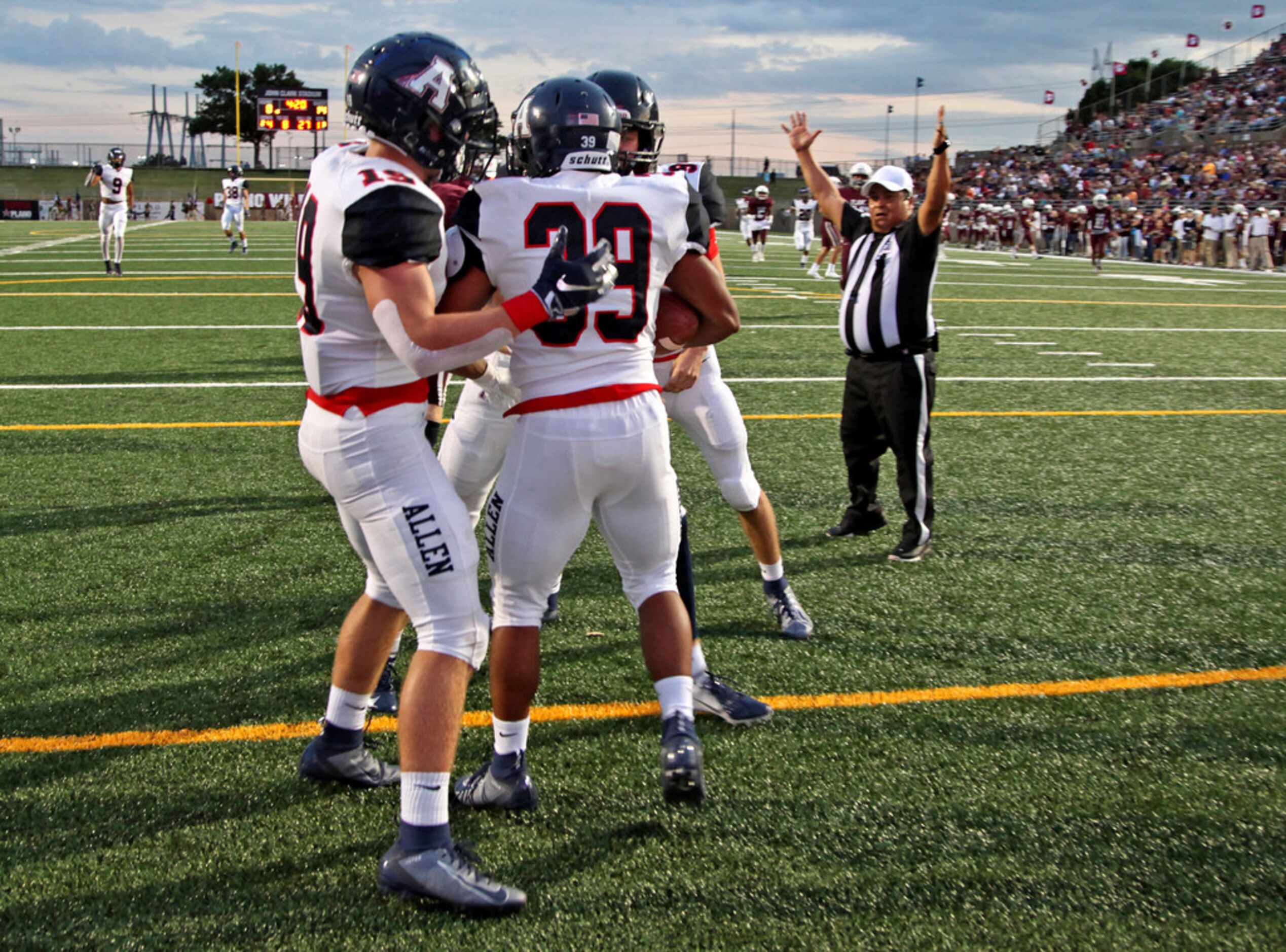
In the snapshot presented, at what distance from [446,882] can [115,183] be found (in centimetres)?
1843

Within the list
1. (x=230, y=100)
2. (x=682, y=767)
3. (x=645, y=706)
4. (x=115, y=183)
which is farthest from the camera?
(x=230, y=100)

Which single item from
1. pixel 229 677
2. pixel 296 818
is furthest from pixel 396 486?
pixel 229 677

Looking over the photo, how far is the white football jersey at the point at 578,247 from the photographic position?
276 centimetres

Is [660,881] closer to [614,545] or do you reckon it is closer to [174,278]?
[614,545]

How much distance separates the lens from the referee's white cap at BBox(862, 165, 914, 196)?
542 centimetres

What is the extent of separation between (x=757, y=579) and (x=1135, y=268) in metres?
25.4

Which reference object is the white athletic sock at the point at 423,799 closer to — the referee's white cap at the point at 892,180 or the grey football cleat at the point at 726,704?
the grey football cleat at the point at 726,704

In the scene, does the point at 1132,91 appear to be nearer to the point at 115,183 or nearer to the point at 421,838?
the point at 115,183

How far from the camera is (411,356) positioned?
8.29 feet

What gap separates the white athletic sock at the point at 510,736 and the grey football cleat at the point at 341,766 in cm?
30

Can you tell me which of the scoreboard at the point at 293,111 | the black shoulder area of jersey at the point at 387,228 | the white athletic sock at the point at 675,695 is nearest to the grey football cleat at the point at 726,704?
the white athletic sock at the point at 675,695

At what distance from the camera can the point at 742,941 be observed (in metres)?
2.45

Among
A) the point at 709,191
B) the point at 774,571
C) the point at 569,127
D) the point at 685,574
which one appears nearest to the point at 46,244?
the point at 709,191

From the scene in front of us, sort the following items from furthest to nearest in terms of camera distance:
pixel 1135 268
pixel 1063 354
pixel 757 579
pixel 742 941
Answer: pixel 1135 268, pixel 1063 354, pixel 757 579, pixel 742 941
